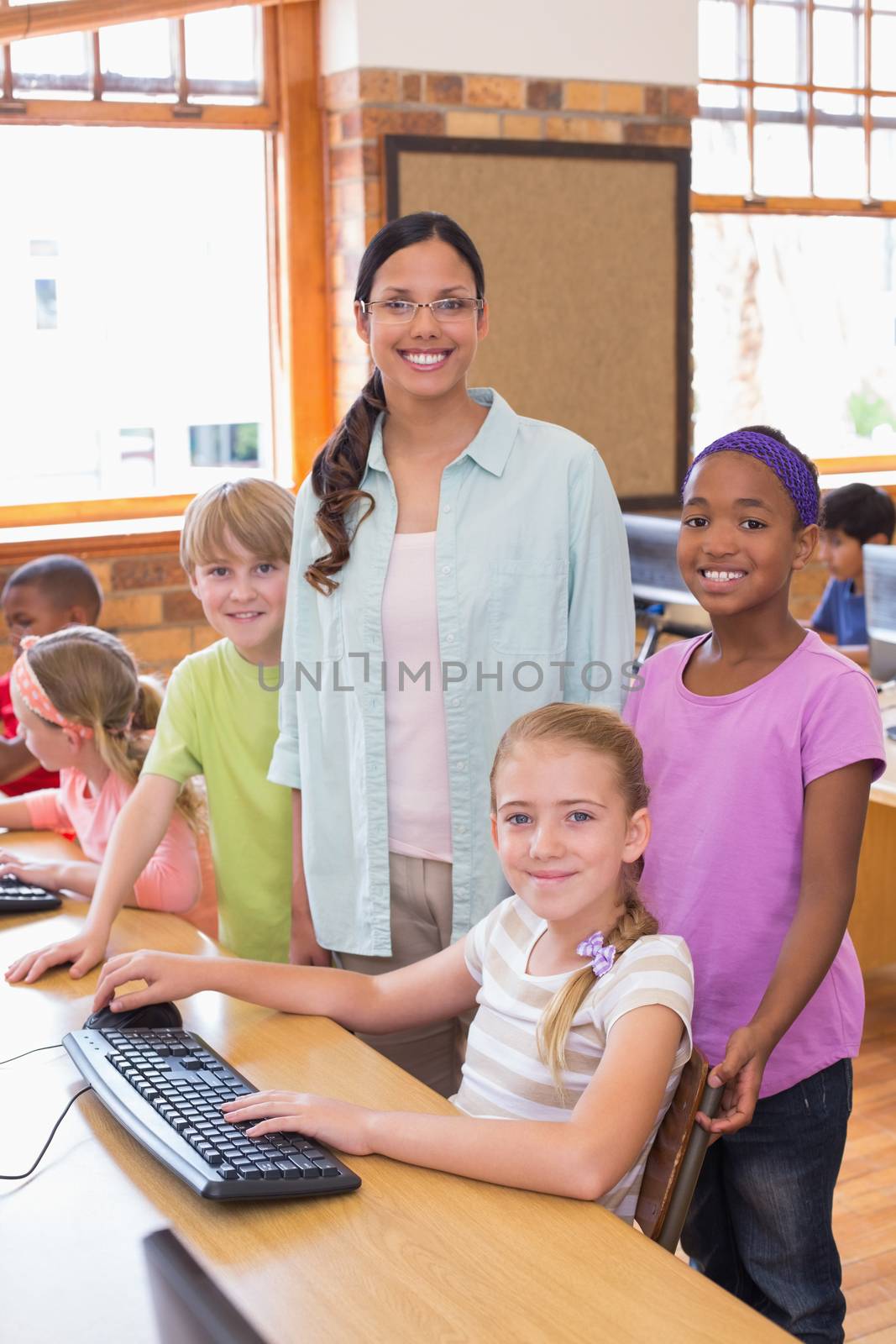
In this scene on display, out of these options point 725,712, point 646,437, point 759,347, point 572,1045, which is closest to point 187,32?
point 646,437

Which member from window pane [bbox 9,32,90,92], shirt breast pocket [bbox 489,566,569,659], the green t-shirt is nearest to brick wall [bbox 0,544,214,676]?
window pane [bbox 9,32,90,92]

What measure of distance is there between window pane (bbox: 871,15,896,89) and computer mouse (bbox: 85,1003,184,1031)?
457 cm

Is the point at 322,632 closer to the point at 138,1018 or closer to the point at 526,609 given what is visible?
the point at 526,609

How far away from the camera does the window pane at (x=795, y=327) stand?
4.89 meters

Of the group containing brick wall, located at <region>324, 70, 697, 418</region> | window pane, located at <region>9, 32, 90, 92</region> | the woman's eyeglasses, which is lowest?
the woman's eyeglasses

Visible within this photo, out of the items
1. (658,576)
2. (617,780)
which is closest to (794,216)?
(658,576)

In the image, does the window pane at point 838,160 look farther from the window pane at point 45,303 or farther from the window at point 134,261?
the window pane at point 45,303

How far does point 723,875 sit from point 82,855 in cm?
116

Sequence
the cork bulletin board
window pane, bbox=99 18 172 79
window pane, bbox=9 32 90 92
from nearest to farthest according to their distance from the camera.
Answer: window pane, bbox=9 32 90 92, window pane, bbox=99 18 172 79, the cork bulletin board

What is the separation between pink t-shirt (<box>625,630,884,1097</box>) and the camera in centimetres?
146

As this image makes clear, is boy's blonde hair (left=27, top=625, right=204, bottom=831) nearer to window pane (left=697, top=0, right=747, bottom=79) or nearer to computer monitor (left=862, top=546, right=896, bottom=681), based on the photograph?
computer monitor (left=862, top=546, right=896, bottom=681)

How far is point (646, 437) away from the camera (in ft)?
14.7

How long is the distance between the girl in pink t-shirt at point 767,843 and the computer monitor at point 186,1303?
608mm

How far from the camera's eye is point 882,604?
110 inches
